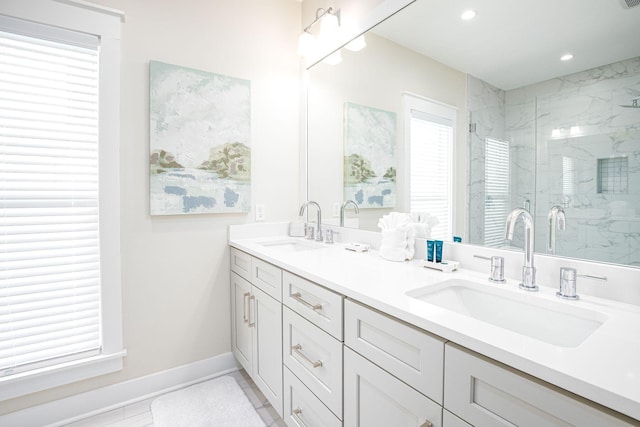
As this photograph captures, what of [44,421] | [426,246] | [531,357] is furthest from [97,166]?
[531,357]

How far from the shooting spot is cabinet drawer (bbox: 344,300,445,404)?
84cm

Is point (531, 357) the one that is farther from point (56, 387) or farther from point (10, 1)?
point (10, 1)

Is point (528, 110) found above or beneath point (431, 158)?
above

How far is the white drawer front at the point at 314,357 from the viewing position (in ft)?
3.92

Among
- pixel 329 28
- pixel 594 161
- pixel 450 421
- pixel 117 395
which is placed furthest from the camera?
pixel 329 28

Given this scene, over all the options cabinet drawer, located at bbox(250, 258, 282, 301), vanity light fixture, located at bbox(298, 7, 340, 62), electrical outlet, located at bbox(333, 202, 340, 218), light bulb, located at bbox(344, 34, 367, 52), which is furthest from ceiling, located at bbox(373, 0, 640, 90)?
cabinet drawer, located at bbox(250, 258, 282, 301)

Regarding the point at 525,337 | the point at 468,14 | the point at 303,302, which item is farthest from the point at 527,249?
the point at 468,14

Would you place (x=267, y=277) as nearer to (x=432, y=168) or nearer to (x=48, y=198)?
(x=432, y=168)

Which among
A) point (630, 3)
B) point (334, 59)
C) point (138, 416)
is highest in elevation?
point (334, 59)

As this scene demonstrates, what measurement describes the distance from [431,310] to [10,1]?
2286 millimetres

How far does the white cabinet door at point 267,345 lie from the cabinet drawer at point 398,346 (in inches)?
22.6

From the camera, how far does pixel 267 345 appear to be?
5.64 ft

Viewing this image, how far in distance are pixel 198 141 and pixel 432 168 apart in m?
1.40

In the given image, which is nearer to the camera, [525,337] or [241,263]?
[525,337]
